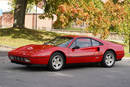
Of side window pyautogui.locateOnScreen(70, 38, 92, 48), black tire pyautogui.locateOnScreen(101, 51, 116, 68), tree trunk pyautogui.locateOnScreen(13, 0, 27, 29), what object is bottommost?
black tire pyautogui.locateOnScreen(101, 51, 116, 68)

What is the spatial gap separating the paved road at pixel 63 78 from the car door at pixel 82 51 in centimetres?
43

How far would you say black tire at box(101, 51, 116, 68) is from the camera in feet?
39.8

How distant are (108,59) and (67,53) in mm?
2193

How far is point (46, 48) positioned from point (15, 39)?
16.5 meters

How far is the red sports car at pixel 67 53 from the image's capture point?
10.3 metres

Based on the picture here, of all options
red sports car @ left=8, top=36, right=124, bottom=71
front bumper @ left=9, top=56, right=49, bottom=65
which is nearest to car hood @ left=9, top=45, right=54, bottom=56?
red sports car @ left=8, top=36, right=124, bottom=71

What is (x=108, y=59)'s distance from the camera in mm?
12258

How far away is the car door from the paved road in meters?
0.43

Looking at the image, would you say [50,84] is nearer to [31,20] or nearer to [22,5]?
[22,5]

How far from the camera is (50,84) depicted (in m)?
8.26

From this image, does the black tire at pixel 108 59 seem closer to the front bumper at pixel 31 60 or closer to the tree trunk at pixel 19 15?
the front bumper at pixel 31 60

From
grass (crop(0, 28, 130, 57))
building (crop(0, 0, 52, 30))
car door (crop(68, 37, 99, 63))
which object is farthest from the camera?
building (crop(0, 0, 52, 30))

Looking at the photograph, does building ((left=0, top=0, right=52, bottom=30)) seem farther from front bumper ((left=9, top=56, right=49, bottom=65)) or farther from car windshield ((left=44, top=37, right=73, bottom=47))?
front bumper ((left=9, top=56, right=49, bottom=65))

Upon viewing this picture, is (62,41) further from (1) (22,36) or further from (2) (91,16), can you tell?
(1) (22,36)
